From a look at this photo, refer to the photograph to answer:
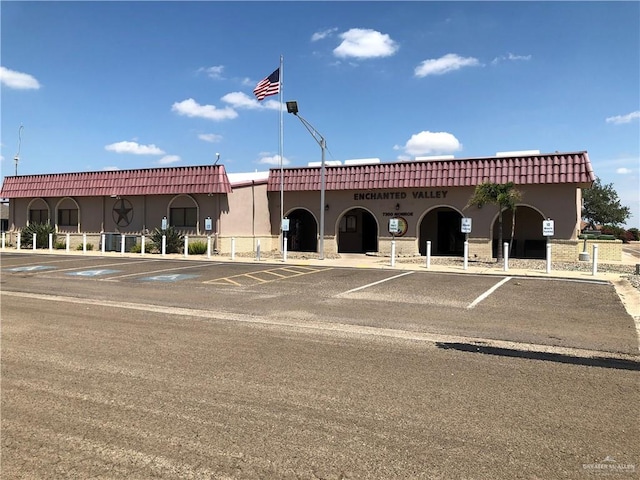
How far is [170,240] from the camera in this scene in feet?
90.3

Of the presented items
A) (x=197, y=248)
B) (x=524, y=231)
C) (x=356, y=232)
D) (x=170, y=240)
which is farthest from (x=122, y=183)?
(x=524, y=231)

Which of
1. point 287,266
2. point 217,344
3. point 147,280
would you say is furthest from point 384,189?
point 217,344

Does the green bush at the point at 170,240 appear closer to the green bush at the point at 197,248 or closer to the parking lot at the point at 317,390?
the green bush at the point at 197,248

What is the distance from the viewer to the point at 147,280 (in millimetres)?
14547

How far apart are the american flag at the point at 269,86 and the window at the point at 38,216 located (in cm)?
1817

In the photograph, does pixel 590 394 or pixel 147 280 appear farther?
pixel 147 280

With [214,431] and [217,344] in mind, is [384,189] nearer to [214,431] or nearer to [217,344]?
[217,344]

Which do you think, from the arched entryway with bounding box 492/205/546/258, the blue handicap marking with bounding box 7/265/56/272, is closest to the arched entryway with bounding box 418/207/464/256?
the arched entryway with bounding box 492/205/546/258

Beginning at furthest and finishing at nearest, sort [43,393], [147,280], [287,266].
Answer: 1. [287,266]
2. [147,280]
3. [43,393]

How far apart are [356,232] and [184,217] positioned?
10523 mm

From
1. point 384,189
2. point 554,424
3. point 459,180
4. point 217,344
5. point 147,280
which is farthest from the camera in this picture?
point 384,189

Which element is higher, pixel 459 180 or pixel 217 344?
pixel 459 180

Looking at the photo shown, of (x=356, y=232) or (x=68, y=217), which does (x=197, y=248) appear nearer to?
(x=356, y=232)

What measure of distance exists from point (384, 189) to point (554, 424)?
77.1 ft
